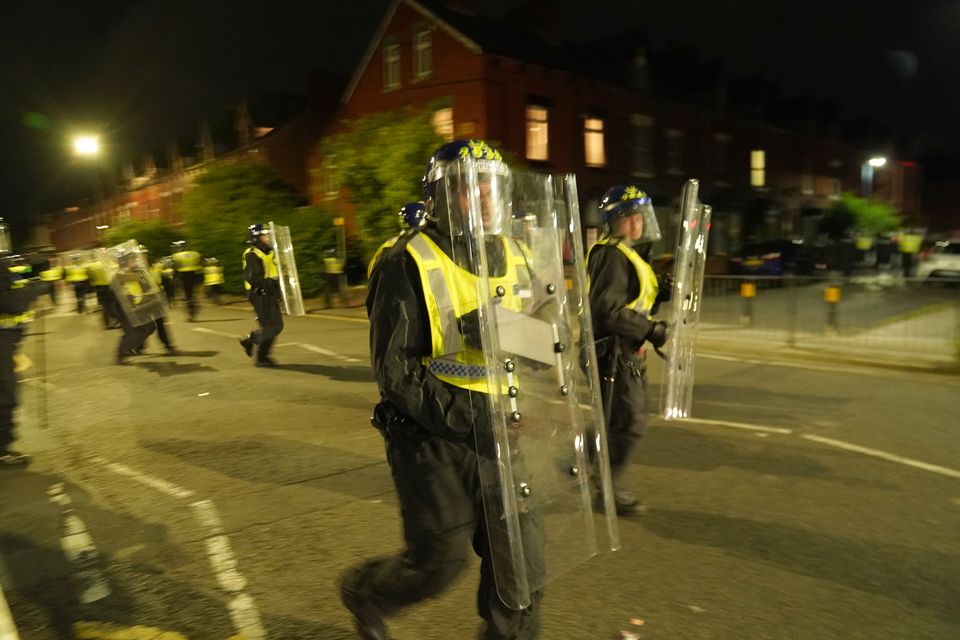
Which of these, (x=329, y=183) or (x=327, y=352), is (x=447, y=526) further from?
(x=329, y=183)

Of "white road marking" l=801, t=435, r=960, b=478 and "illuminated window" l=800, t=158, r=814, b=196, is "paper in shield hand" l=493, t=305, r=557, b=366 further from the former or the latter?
"illuminated window" l=800, t=158, r=814, b=196

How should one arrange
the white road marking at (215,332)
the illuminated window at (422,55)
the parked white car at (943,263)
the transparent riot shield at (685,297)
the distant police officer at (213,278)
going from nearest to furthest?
the transparent riot shield at (685,297) < the white road marking at (215,332) < the distant police officer at (213,278) < the parked white car at (943,263) < the illuminated window at (422,55)

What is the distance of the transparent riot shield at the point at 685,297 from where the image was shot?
16.1 feet

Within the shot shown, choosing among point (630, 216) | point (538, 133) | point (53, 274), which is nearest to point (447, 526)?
point (630, 216)

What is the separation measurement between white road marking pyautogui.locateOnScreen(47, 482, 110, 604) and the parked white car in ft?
77.9

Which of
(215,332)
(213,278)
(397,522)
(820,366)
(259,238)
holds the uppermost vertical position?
(259,238)

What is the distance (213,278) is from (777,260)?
731 inches

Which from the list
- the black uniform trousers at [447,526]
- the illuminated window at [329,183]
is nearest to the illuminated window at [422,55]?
the illuminated window at [329,183]

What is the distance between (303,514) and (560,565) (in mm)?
2549

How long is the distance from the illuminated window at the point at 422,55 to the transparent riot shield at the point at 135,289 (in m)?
14.6

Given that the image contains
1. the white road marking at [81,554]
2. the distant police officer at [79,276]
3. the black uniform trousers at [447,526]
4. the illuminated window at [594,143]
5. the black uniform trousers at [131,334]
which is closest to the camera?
the black uniform trousers at [447,526]

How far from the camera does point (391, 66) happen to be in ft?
83.0

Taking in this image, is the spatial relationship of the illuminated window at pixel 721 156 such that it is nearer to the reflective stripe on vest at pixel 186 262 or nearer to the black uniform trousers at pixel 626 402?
the reflective stripe on vest at pixel 186 262

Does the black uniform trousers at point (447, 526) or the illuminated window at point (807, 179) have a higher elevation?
the illuminated window at point (807, 179)
